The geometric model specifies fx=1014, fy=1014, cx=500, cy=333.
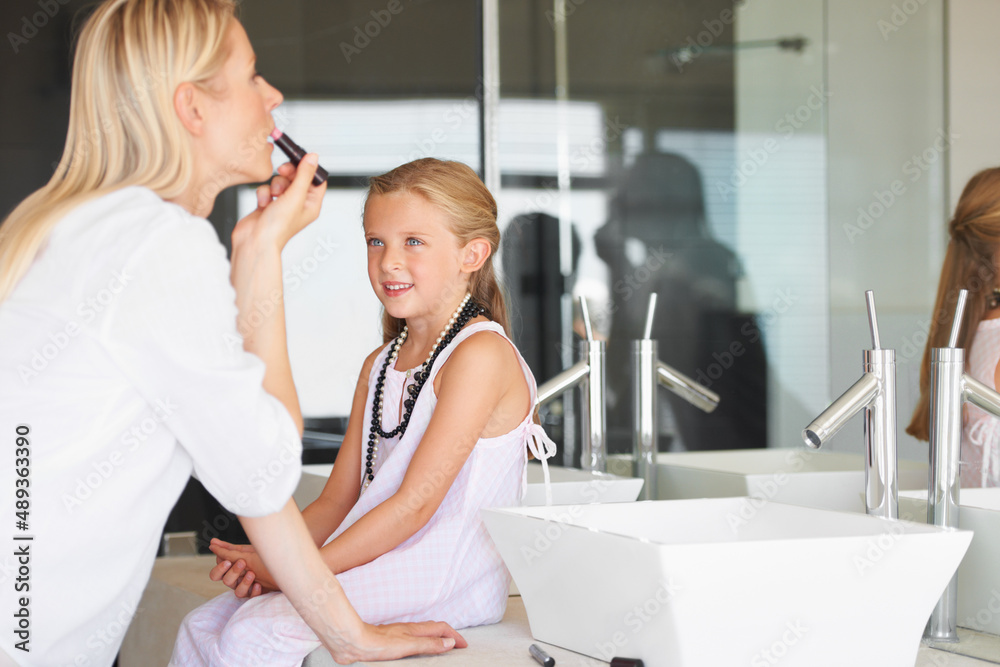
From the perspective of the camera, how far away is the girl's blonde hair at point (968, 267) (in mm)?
1327

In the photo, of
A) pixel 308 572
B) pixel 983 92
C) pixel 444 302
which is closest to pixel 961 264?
pixel 983 92

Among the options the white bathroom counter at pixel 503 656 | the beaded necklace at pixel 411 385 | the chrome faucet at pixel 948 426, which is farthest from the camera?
the beaded necklace at pixel 411 385

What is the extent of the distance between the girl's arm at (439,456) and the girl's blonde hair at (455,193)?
18 cm

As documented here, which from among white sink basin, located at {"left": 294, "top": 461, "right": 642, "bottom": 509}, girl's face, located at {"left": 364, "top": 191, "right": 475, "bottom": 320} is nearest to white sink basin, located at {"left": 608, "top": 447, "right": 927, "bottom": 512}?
white sink basin, located at {"left": 294, "top": 461, "right": 642, "bottom": 509}

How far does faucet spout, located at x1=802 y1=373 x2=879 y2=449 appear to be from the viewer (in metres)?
0.97

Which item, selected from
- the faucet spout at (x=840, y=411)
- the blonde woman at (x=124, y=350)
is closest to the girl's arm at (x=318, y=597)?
the blonde woman at (x=124, y=350)

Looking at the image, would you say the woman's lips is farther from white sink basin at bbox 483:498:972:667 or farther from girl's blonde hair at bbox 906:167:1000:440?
girl's blonde hair at bbox 906:167:1000:440

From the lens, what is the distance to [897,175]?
1.64 meters

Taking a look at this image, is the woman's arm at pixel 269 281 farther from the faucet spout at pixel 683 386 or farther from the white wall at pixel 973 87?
the white wall at pixel 973 87

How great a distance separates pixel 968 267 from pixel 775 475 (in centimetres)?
39

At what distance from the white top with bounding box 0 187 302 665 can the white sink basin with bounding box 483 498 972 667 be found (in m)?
0.30

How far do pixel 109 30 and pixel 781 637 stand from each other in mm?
737

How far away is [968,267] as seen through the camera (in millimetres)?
1410

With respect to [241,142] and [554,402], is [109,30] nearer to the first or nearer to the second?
[241,142]
